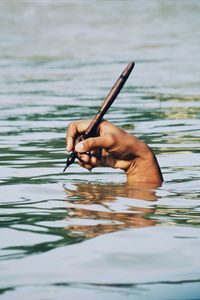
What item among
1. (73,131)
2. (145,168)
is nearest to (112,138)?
(73,131)

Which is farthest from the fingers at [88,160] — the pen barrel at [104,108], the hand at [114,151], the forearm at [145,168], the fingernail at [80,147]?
the forearm at [145,168]

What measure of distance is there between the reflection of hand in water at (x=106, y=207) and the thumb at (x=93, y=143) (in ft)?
1.02

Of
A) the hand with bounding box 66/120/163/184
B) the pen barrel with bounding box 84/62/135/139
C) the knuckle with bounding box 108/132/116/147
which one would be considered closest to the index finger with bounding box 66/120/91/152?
the hand with bounding box 66/120/163/184

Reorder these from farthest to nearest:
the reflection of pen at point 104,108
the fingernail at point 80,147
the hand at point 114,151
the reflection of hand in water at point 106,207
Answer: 1. the reflection of pen at point 104,108
2. the hand at point 114,151
3. the fingernail at point 80,147
4. the reflection of hand in water at point 106,207

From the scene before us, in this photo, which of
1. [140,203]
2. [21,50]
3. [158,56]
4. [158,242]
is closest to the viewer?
[158,242]

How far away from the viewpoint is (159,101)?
14.6 m

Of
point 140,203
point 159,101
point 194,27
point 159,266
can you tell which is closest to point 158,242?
point 159,266

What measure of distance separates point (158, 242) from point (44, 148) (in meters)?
4.79

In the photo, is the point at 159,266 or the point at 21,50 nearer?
the point at 159,266

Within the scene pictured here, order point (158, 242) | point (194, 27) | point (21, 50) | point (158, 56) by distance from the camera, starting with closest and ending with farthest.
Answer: point (158, 242) → point (158, 56) → point (21, 50) → point (194, 27)

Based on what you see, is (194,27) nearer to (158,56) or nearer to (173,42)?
(173,42)

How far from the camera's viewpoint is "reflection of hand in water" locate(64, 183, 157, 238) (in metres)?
5.98

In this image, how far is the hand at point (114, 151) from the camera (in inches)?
275

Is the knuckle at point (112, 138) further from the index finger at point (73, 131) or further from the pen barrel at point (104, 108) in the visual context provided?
the index finger at point (73, 131)
